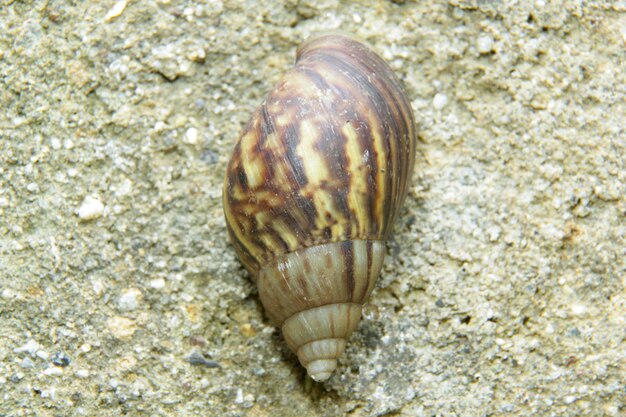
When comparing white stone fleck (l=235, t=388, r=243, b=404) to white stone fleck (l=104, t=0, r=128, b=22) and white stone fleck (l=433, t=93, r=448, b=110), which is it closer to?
white stone fleck (l=433, t=93, r=448, b=110)

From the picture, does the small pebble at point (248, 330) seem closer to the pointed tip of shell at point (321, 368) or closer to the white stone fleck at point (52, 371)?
the pointed tip of shell at point (321, 368)

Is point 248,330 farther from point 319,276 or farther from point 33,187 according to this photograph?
point 33,187

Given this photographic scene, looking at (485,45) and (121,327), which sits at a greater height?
(485,45)

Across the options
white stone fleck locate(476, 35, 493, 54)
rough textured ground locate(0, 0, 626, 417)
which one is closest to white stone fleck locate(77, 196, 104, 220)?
rough textured ground locate(0, 0, 626, 417)

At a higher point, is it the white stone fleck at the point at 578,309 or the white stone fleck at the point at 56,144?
the white stone fleck at the point at 56,144

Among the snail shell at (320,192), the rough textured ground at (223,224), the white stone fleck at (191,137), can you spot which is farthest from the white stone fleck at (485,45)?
the white stone fleck at (191,137)

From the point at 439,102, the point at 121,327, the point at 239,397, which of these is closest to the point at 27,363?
the point at 121,327
